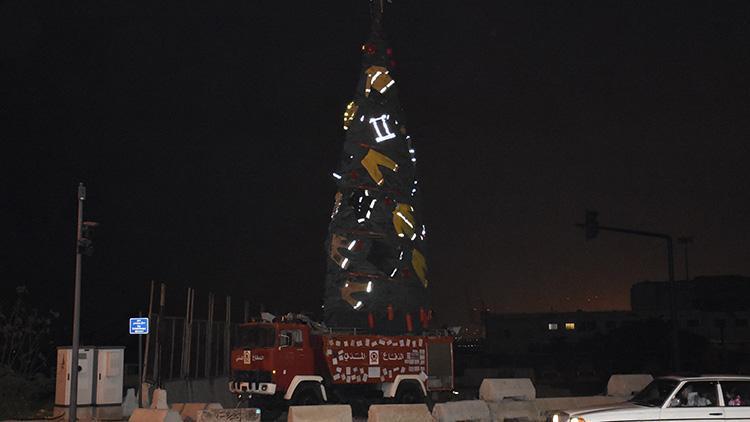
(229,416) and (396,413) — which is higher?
(229,416)

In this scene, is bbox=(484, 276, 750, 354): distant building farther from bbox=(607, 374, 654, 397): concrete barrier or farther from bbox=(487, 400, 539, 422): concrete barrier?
bbox=(487, 400, 539, 422): concrete barrier

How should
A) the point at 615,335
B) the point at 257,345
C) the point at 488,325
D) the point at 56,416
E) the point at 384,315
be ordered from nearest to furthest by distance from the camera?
the point at 56,416, the point at 257,345, the point at 384,315, the point at 615,335, the point at 488,325

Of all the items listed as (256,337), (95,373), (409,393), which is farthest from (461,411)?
(95,373)

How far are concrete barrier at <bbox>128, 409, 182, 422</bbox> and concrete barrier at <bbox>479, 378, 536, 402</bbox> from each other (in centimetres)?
791

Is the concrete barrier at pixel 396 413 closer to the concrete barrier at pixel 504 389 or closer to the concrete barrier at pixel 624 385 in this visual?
the concrete barrier at pixel 504 389

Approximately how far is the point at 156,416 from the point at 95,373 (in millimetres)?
7683

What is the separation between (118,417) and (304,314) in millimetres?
5972

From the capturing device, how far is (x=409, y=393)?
25906mm

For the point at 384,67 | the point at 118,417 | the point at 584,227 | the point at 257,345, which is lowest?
the point at 118,417

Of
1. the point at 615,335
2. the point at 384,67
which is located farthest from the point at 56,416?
the point at 615,335

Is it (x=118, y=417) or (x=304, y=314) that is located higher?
(x=304, y=314)

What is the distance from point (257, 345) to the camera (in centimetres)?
2405

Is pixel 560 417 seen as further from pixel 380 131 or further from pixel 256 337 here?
pixel 380 131

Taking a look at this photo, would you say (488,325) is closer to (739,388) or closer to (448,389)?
(448,389)
